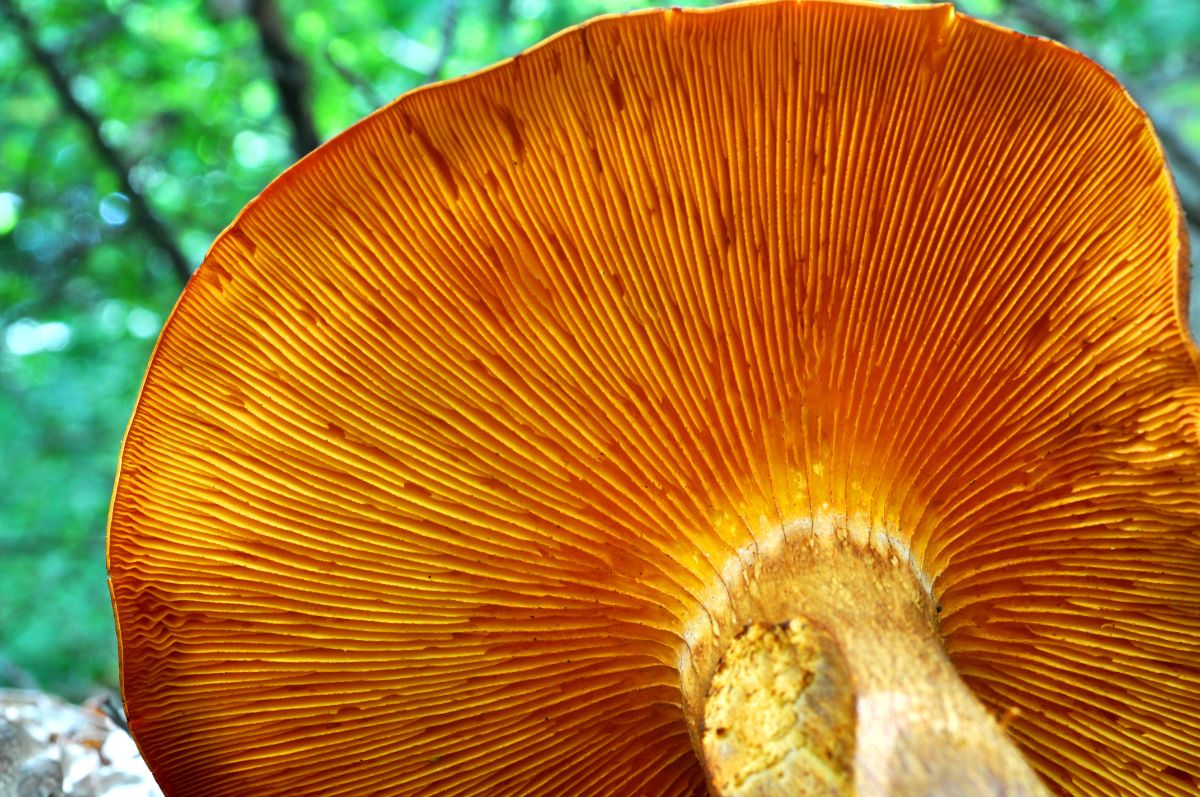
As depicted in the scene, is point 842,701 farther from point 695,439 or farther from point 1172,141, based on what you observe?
point 1172,141

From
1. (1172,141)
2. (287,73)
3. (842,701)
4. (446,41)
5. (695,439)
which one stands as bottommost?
(842,701)

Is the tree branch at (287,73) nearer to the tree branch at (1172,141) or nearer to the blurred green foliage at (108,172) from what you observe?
the blurred green foliage at (108,172)

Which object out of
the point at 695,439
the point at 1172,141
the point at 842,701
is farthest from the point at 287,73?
the point at 1172,141

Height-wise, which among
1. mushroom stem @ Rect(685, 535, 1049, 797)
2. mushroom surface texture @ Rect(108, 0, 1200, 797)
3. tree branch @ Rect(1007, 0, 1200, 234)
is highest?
tree branch @ Rect(1007, 0, 1200, 234)

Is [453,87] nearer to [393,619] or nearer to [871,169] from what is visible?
[871,169]

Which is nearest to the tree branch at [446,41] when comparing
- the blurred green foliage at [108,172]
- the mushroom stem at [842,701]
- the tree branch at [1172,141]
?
the blurred green foliage at [108,172]

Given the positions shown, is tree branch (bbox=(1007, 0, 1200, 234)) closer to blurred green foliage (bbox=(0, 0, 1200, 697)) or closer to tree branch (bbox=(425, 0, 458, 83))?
blurred green foliage (bbox=(0, 0, 1200, 697))

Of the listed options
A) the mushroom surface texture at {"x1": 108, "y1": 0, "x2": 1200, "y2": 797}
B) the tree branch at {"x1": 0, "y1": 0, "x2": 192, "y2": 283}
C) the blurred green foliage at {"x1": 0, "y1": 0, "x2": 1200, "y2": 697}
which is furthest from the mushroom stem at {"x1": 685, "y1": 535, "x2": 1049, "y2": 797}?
the tree branch at {"x1": 0, "y1": 0, "x2": 192, "y2": 283}
